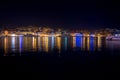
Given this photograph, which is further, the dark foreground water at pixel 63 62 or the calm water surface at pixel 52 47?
the calm water surface at pixel 52 47

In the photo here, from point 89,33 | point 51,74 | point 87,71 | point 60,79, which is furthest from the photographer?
point 89,33

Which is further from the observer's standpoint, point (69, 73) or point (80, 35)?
point (80, 35)

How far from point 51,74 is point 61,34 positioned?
8557 centimetres

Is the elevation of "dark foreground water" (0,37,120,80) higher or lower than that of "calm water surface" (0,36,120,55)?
lower

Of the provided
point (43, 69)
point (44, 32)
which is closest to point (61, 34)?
point (44, 32)

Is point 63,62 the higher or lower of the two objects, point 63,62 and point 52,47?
the lower

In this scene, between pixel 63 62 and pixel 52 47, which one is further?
pixel 52 47

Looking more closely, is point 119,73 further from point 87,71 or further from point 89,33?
point 89,33

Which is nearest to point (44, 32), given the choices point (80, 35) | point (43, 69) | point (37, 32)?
point (37, 32)

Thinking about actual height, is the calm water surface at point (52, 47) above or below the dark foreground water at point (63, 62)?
above

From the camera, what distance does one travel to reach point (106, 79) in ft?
38.1

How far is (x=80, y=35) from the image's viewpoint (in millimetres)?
101125

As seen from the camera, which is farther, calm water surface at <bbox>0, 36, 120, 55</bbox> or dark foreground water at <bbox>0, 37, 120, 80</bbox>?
calm water surface at <bbox>0, 36, 120, 55</bbox>

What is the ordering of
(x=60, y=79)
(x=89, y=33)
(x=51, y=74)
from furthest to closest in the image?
(x=89, y=33), (x=51, y=74), (x=60, y=79)
